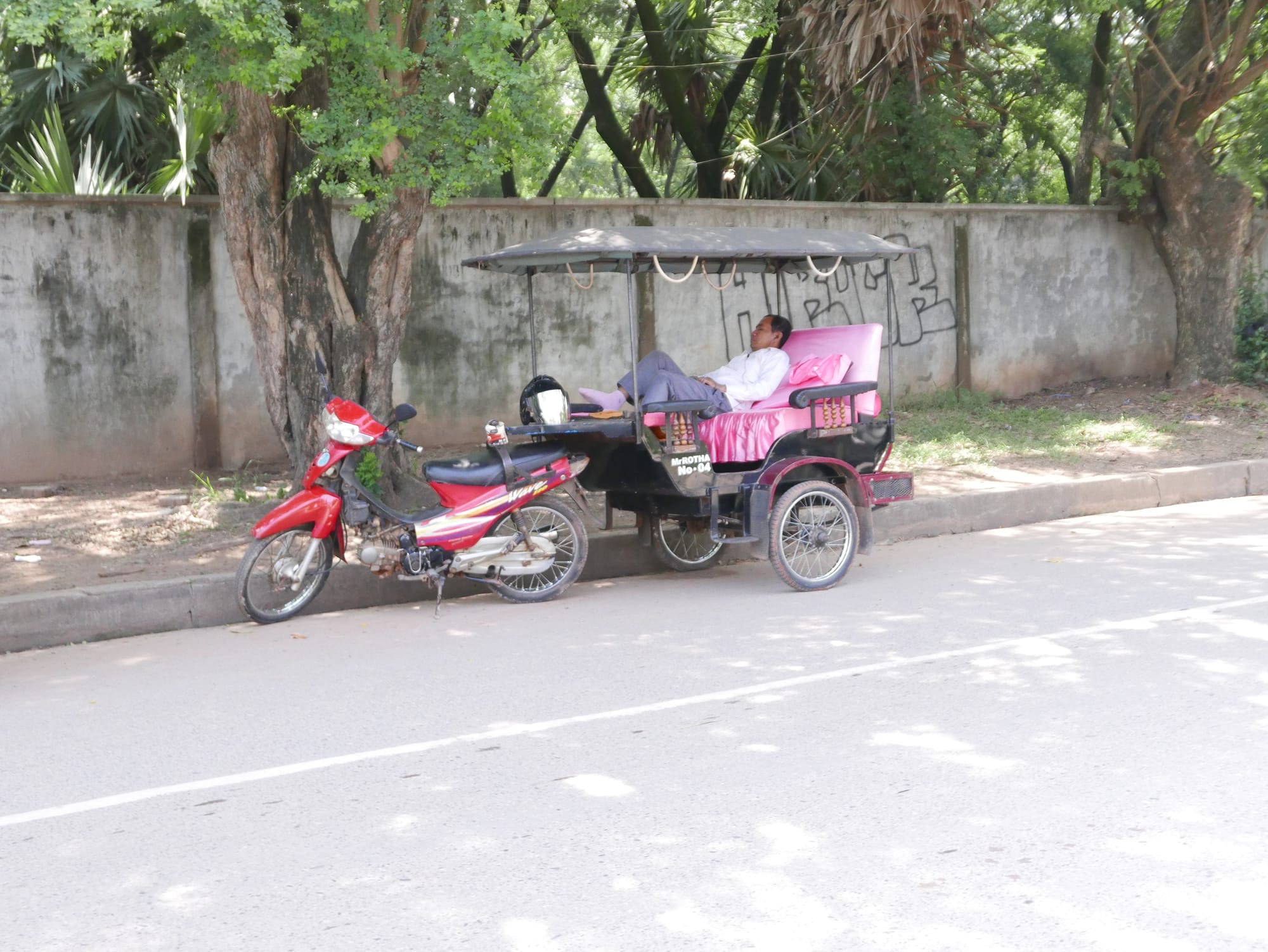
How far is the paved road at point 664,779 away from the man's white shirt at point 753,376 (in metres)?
1.55

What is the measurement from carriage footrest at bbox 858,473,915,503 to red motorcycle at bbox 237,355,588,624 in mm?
1888

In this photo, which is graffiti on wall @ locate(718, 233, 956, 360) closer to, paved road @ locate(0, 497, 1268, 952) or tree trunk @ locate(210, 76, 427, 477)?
tree trunk @ locate(210, 76, 427, 477)

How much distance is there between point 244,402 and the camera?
458 inches

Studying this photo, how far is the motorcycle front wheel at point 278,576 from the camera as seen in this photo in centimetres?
752

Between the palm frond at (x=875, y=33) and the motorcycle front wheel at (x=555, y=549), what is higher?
the palm frond at (x=875, y=33)

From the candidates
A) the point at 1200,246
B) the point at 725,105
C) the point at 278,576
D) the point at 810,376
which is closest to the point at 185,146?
the point at 278,576

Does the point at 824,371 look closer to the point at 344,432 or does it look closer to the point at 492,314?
the point at 344,432

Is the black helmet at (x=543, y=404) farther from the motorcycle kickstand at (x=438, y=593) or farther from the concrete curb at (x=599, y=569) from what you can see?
the concrete curb at (x=599, y=569)

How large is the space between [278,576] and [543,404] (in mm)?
1833

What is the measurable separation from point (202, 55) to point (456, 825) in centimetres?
523

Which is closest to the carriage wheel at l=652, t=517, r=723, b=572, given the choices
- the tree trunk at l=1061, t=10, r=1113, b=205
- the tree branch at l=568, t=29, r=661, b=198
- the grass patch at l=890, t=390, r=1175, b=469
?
the grass patch at l=890, t=390, r=1175, b=469

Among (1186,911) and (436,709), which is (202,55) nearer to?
(436,709)

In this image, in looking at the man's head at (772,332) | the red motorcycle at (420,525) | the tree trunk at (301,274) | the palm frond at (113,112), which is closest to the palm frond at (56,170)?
the palm frond at (113,112)

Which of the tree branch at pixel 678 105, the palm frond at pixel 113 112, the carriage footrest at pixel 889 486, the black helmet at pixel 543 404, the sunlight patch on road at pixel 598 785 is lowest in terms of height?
the sunlight patch on road at pixel 598 785
